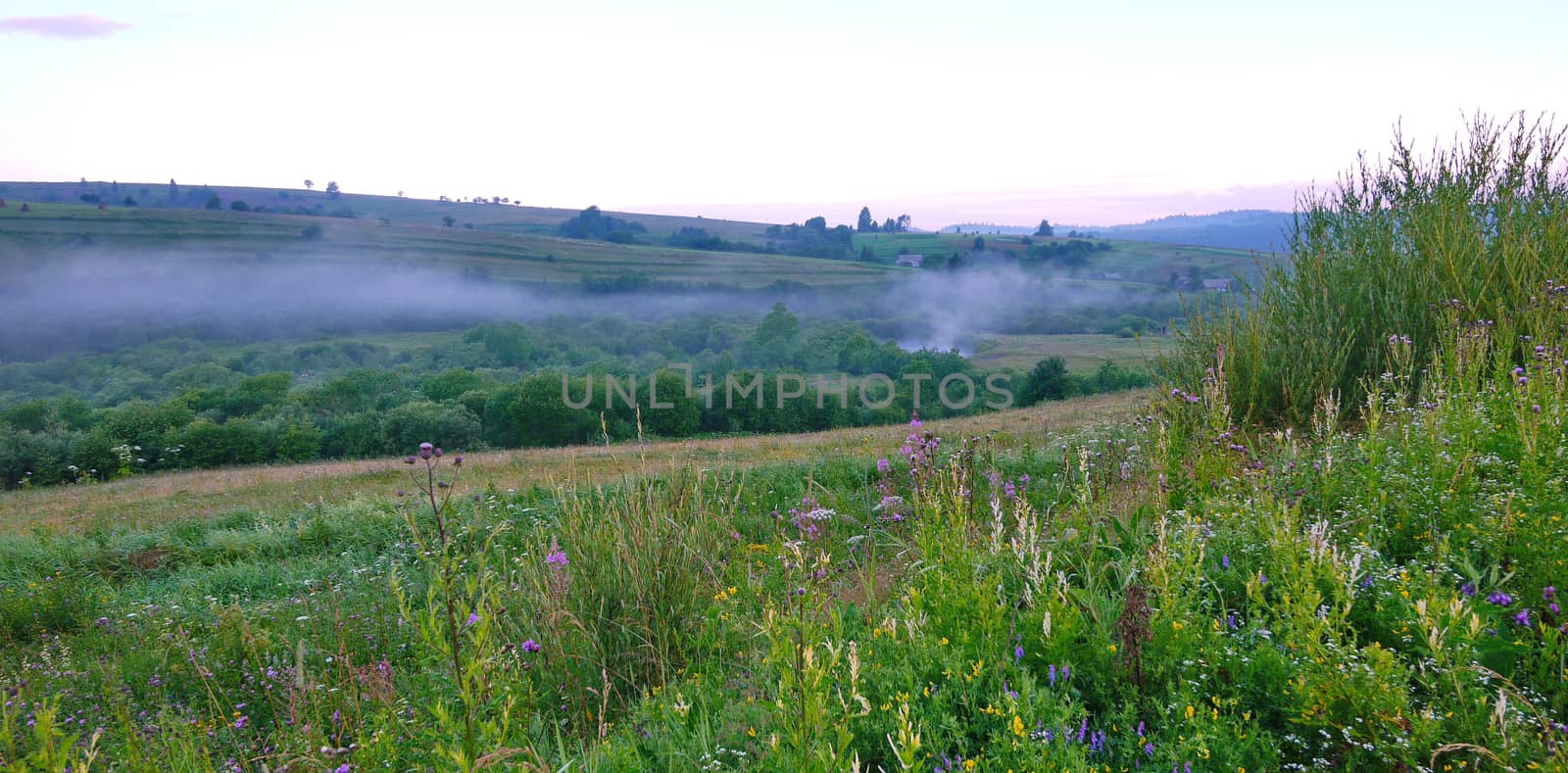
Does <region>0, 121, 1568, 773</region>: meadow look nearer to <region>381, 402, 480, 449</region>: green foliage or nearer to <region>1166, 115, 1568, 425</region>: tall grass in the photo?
<region>1166, 115, 1568, 425</region>: tall grass

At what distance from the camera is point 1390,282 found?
7.34 m

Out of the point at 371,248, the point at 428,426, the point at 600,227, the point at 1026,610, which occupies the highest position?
the point at 600,227

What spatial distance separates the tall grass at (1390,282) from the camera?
685cm

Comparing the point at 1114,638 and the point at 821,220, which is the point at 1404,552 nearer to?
the point at 1114,638

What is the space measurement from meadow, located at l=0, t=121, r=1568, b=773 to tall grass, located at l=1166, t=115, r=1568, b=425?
0.05 m

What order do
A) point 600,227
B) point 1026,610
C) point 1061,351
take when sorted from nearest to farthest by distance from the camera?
point 1026,610 → point 1061,351 → point 600,227

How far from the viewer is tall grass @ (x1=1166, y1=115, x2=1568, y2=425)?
685cm

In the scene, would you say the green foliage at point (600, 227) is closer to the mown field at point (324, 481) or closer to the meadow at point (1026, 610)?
the mown field at point (324, 481)

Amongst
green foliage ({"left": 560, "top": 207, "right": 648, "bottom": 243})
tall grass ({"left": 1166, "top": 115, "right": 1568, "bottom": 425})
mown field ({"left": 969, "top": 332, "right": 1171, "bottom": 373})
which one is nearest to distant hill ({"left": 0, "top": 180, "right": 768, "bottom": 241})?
green foliage ({"left": 560, "top": 207, "right": 648, "bottom": 243})

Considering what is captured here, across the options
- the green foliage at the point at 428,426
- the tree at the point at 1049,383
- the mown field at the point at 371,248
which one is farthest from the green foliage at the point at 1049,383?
the mown field at the point at 371,248

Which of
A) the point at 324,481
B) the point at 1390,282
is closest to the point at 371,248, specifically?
the point at 324,481

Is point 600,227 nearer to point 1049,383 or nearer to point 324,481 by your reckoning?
point 1049,383

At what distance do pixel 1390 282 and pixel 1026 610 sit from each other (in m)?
6.53

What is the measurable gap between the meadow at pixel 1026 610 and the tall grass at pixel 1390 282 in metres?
0.05
